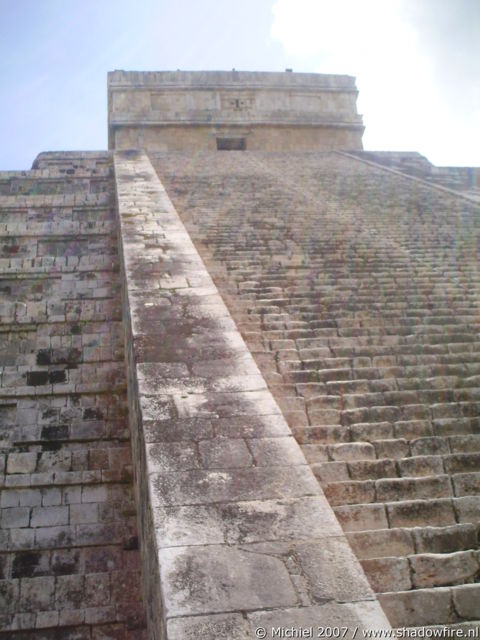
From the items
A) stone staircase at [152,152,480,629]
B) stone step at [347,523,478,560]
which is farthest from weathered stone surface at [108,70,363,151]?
stone step at [347,523,478,560]

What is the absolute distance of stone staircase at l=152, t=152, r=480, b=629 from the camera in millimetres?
2617

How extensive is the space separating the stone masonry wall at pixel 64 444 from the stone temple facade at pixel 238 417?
15 millimetres

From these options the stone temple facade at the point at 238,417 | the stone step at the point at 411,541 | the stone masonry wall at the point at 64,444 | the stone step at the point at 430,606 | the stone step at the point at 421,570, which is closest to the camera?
the stone temple facade at the point at 238,417

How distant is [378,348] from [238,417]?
206cm

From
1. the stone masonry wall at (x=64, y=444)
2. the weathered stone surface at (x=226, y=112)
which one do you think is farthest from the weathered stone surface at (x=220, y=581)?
the weathered stone surface at (x=226, y=112)

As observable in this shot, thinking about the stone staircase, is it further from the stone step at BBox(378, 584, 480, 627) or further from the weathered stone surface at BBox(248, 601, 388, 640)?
the weathered stone surface at BBox(248, 601, 388, 640)

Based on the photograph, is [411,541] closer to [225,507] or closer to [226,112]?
[225,507]

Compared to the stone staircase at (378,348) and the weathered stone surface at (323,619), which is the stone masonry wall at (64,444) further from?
the weathered stone surface at (323,619)

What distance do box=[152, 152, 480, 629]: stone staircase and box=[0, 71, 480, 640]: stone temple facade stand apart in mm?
16

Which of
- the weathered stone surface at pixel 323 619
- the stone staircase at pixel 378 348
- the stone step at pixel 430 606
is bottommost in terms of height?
the stone step at pixel 430 606

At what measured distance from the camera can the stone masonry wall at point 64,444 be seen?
346 centimetres

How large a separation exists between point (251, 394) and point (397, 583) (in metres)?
1.08

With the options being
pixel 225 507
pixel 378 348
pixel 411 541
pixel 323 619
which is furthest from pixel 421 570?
pixel 378 348

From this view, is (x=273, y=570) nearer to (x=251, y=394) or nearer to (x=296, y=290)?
(x=251, y=394)
